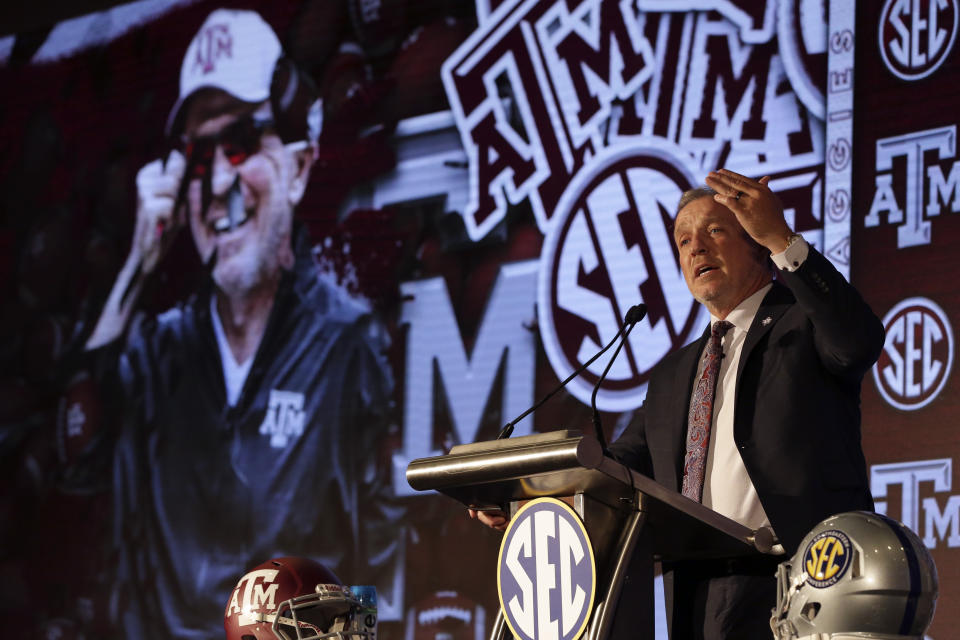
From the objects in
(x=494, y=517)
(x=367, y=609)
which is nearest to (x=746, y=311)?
(x=494, y=517)

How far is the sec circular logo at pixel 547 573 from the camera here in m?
1.93

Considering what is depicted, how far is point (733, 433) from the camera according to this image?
7.73 feet

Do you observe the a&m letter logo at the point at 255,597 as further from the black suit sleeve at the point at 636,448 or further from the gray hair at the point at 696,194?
the gray hair at the point at 696,194

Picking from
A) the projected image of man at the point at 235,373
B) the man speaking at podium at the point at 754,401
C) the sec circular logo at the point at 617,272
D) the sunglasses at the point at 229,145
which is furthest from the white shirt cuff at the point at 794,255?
the sunglasses at the point at 229,145

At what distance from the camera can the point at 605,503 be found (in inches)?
78.4

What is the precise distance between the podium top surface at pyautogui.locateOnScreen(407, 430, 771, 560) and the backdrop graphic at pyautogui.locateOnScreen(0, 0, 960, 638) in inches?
73.7

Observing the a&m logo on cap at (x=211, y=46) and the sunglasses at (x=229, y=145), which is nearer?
the sunglasses at (x=229, y=145)

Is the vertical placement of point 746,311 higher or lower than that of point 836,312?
lower

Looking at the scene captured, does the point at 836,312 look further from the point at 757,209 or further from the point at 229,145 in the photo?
the point at 229,145

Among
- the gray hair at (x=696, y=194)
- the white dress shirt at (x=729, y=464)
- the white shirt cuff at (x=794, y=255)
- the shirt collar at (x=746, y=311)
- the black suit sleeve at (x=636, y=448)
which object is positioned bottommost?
the black suit sleeve at (x=636, y=448)

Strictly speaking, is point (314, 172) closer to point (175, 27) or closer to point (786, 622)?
point (175, 27)

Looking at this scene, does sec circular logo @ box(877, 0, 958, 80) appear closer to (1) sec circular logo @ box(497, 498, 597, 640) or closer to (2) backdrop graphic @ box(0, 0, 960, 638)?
(2) backdrop graphic @ box(0, 0, 960, 638)

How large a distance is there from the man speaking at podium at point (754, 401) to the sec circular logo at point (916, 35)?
165 centimetres

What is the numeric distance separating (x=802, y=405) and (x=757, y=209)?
40 cm
